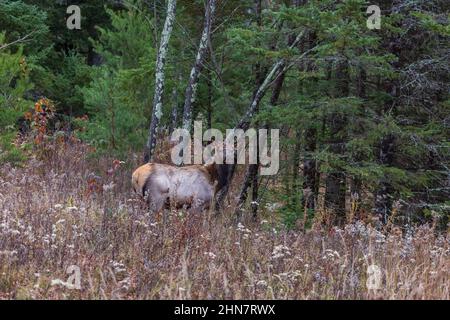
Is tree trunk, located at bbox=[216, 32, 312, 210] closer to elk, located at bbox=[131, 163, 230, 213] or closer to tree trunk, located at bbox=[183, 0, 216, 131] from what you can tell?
elk, located at bbox=[131, 163, 230, 213]

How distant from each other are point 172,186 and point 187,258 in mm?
2411

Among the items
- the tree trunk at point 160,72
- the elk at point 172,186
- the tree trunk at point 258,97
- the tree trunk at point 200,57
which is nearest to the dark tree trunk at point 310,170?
the tree trunk at point 258,97

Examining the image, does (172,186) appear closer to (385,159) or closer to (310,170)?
(310,170)

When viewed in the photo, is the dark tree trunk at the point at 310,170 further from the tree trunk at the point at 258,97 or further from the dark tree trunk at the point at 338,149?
the tree trunk at the point at 258,97

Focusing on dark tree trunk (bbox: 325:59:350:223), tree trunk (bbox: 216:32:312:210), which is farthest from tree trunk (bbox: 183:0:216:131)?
dark tree trunk (bbox: 325:59:350:223)

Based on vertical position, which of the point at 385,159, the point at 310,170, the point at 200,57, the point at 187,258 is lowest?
the point at 187,258

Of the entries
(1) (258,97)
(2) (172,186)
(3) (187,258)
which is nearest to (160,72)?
(1) (258,97)

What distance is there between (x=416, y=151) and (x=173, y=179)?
12.2 feet

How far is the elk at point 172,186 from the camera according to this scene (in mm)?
7598

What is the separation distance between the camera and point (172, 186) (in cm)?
761

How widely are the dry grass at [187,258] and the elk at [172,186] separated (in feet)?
0.82

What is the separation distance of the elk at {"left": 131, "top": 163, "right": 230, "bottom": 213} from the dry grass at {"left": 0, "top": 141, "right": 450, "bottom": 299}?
25cm

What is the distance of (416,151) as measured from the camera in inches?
326

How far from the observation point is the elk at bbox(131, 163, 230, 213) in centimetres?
760
